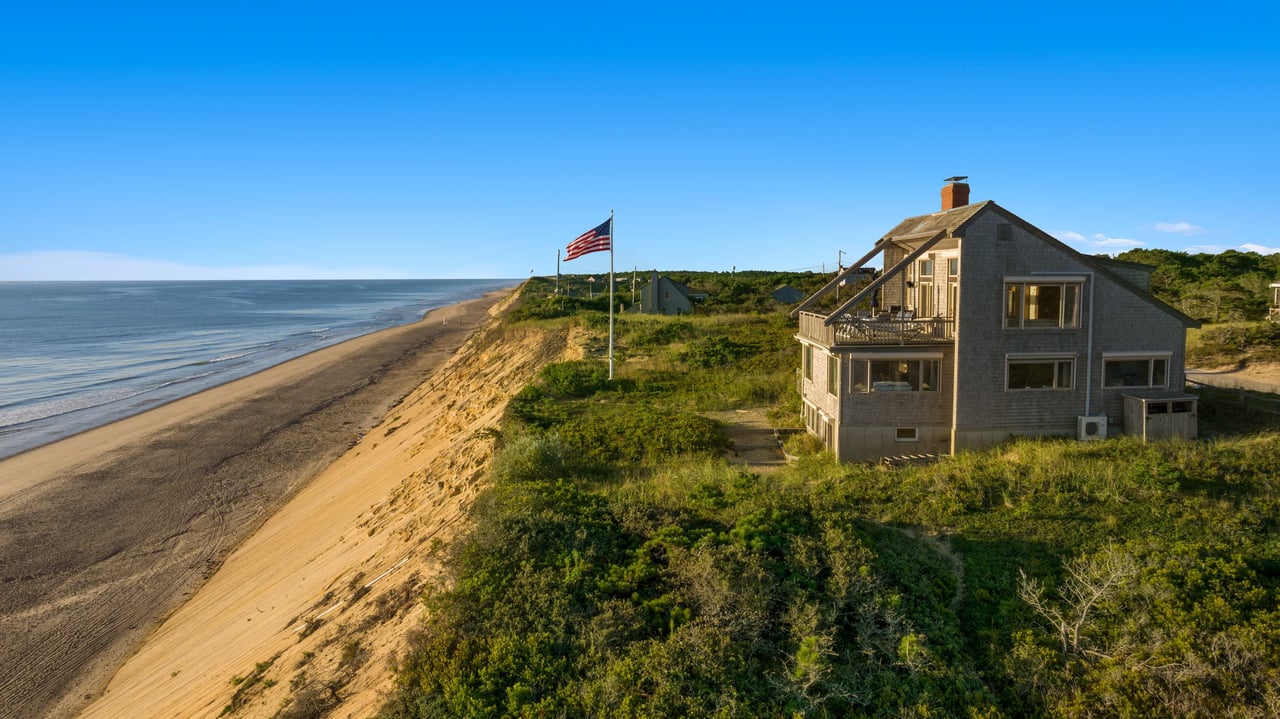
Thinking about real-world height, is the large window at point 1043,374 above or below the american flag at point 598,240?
below

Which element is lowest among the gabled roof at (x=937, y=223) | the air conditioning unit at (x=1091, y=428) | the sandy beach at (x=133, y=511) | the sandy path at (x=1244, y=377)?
the sandy beach at (x=133, y=511)

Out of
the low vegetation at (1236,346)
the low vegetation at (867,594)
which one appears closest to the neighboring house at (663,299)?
the low vegetation at (1236,346)

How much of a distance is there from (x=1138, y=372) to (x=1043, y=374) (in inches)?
101

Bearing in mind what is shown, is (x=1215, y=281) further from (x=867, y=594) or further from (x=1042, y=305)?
(x=867, y=594)

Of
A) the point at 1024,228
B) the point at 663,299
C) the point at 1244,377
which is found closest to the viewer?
the point at 1024,228

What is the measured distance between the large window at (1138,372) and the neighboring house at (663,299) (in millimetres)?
39806

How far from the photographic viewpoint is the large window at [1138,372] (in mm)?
19609

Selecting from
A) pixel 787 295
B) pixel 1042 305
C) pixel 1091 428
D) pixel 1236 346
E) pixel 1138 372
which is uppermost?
pixel 787 295

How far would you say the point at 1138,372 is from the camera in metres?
19.7

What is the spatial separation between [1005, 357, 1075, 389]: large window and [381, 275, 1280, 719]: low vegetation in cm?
307

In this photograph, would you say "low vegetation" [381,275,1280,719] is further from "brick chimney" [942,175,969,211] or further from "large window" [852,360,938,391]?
"brick chimney" [942,175,969,211]

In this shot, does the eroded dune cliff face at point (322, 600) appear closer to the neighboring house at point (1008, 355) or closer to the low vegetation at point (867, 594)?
the low vegetation at point (867, 594)

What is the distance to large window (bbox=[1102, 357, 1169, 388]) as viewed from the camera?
19609mm

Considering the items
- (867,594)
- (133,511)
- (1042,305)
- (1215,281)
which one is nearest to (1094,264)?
(1042,305)
